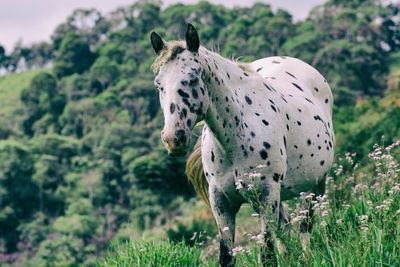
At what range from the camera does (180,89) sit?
3.95 m

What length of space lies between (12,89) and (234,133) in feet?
306

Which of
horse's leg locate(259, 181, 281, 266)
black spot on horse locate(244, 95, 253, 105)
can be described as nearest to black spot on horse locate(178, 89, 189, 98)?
black spot on horse locate(244, 95, 253, 105)

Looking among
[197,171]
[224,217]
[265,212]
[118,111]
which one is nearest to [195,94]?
[265,212]

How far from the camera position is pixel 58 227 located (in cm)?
5722

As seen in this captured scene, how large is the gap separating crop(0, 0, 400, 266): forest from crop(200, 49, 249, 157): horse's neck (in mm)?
15131

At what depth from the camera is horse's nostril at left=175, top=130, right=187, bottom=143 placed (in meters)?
3.83

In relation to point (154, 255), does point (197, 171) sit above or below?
above

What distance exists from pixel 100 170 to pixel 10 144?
8793 mm

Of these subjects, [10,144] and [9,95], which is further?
[9,95]

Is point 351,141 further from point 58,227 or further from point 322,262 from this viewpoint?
point 58,227

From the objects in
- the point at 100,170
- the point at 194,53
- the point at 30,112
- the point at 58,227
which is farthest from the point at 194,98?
the point at 30,112

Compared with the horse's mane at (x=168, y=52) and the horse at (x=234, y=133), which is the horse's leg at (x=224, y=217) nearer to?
the horse at (x=234, y=133)

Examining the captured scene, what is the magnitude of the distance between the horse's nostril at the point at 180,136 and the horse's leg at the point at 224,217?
700mm

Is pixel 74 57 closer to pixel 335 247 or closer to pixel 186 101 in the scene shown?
pixel 186 101
